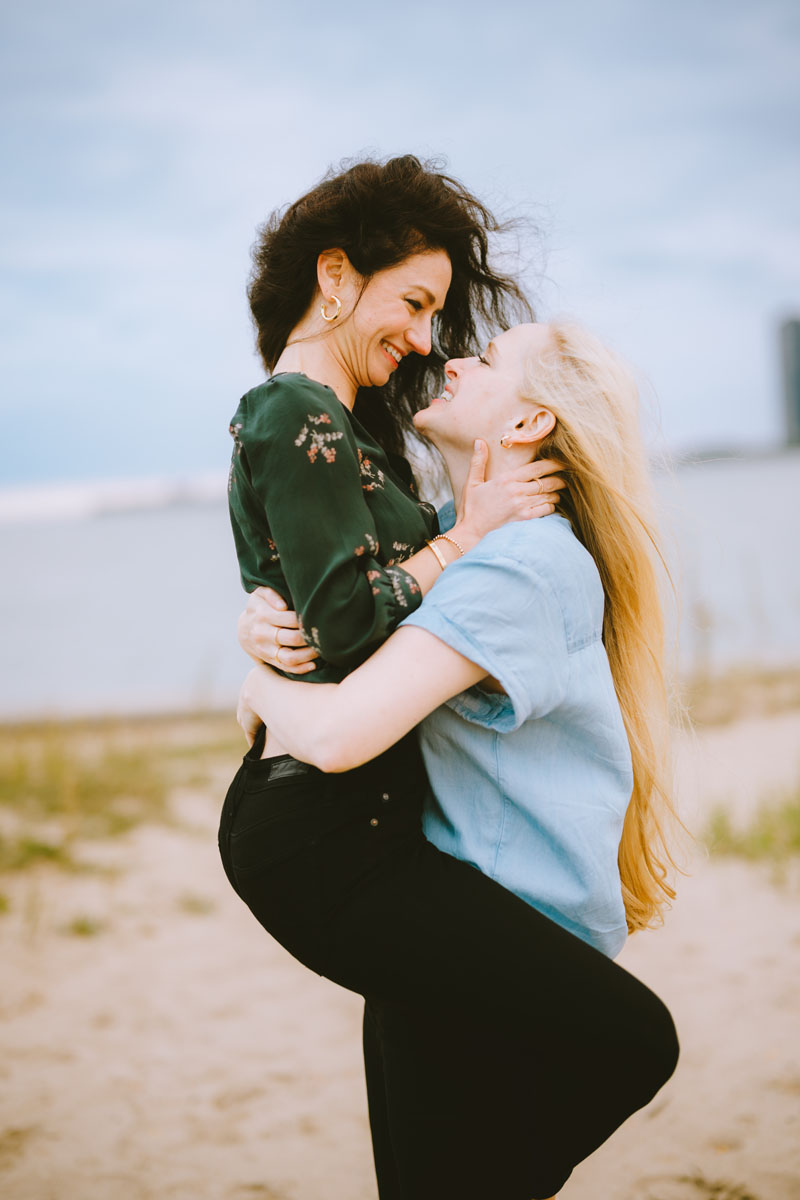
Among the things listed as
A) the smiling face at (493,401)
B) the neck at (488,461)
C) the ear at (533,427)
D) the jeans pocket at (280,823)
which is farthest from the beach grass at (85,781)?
the ear at (533,427)

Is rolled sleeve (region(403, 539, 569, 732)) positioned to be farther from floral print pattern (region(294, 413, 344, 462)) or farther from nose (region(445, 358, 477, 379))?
nose (region(445, 358, 477, 379))

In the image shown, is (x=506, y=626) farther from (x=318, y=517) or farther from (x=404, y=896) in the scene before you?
(x=404, y=896)

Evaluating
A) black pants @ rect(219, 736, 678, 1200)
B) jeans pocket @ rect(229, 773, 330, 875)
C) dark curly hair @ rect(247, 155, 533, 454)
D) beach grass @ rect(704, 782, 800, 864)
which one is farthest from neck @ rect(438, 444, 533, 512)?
beach grass @ rect(704, 782, 800, 864)

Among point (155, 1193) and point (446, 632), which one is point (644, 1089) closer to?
point (446, 632)

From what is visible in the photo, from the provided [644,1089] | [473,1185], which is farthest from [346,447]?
[473,1185]

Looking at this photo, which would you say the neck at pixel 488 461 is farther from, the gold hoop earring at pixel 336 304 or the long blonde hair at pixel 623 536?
the gold hoop earring at pixel 336 304

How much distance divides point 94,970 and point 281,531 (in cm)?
368

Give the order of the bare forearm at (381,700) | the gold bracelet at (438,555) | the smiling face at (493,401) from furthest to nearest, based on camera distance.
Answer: the smiling face at (493,401) < the gold bracelet at (438,555) < the bare forearm at (381,700)

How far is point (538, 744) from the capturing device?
1.75 m

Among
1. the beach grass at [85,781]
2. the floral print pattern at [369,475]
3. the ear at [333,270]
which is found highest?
the ear at [333,270]

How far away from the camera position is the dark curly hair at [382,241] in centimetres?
202

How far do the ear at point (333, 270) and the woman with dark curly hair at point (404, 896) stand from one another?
5.4 inches

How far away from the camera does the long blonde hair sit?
187 centimetres

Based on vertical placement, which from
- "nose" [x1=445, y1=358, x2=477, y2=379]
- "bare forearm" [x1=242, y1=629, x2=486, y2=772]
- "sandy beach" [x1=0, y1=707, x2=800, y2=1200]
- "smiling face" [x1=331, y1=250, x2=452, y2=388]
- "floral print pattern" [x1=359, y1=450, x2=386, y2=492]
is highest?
"smiling face" [x1=331, y1=250, x2=452, y2=388]
